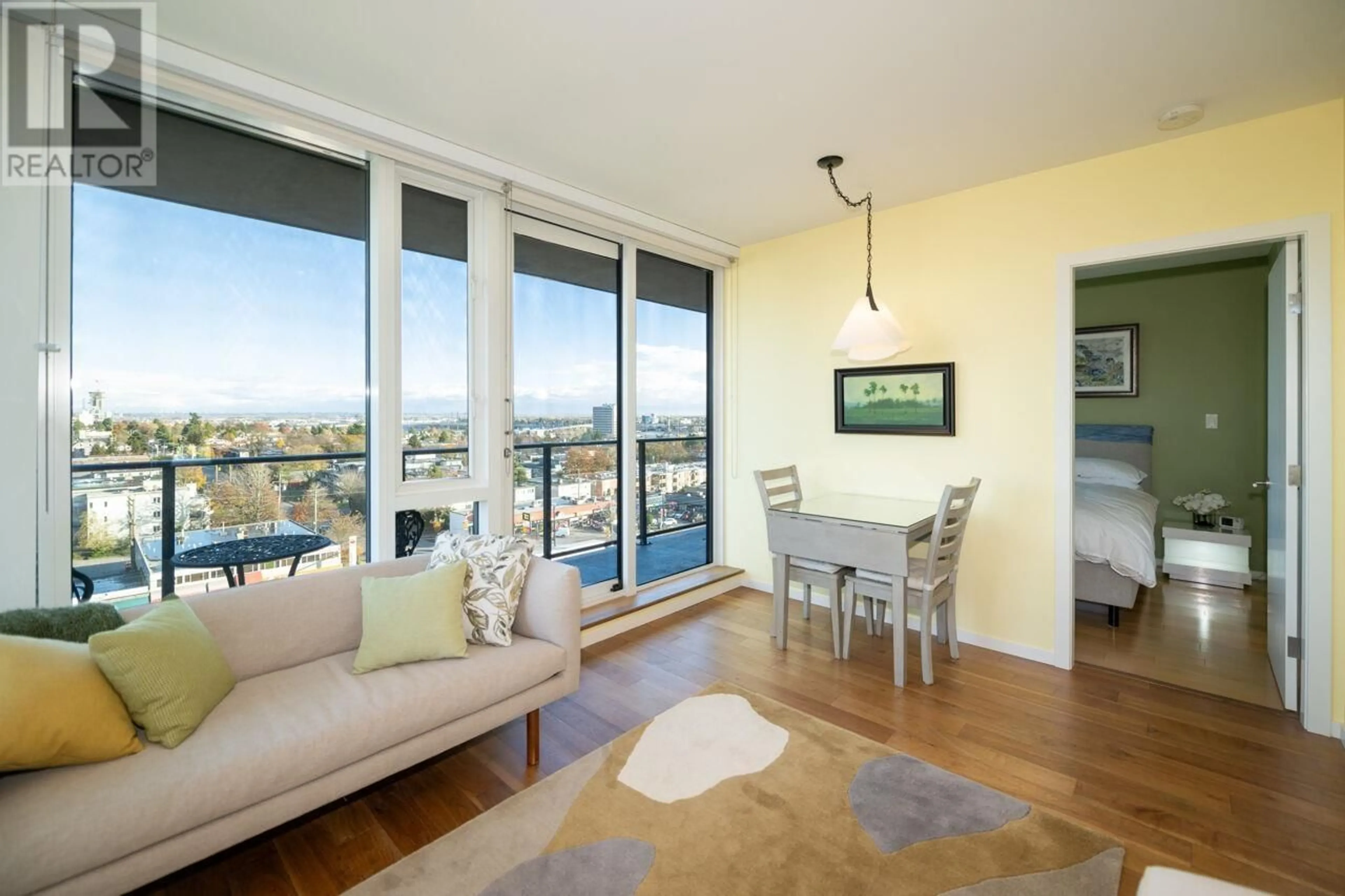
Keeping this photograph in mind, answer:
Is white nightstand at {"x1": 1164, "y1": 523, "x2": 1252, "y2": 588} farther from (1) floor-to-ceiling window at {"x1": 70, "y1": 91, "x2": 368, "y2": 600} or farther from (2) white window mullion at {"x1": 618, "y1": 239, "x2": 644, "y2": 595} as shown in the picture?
(1) floor-to-ceiling window at {"x1": 70, "y1": 91, "x2": 368, "y2": 600}

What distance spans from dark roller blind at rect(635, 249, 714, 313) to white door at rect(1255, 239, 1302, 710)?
129 inches

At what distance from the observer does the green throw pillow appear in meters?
1.56

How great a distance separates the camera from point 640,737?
2.33 metres

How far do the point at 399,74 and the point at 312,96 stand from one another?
0.45 m

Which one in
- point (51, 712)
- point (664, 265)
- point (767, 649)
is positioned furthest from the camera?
point (664, 265)

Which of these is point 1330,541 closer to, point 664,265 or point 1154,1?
point 1154,1

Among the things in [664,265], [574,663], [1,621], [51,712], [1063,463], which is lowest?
[574,663]

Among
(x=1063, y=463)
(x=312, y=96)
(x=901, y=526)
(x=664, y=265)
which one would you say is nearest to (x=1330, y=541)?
(x=1063, y=463)

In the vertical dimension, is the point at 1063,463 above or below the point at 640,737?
above

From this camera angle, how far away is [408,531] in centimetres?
283

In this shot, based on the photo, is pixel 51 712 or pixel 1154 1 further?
pixel 1154 1

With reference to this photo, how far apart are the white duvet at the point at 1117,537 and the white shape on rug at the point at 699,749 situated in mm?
2362

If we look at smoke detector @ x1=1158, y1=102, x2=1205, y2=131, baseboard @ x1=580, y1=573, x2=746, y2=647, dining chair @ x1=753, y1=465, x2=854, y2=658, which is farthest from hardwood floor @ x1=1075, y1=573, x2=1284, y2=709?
smoke detector @ x1=1158, y1=102, x2=1205, y2=131

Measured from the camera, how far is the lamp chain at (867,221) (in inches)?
120
